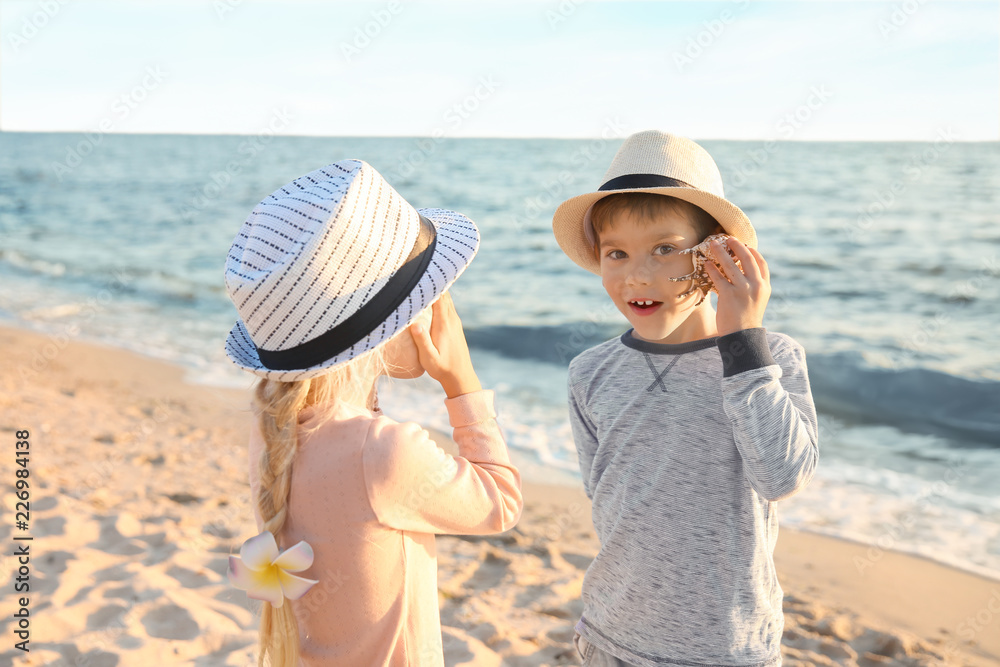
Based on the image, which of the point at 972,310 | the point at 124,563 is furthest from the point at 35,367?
the point at 972,310

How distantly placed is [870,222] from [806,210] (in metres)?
2.23

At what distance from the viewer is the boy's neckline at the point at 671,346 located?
1921 millimetres

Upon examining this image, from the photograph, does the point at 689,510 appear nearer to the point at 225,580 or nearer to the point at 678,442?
the point at 678,442

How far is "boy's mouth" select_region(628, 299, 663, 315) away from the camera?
74.7 inches

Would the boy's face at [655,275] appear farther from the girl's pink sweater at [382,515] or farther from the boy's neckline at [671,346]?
the girl's pink sweater at [382,515]

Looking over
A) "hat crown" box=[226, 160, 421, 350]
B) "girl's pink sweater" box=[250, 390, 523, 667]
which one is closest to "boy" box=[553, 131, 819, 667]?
"girl's pink sweater" box=[250, 390, 523, 667]

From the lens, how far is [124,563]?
3.79 metres

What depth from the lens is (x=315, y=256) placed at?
1.51 m

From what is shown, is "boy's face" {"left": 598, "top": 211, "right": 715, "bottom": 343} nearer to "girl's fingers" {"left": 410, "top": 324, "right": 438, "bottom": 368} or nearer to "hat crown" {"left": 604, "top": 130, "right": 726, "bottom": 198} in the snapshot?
"hat crown" {"left": 604, "top": 130, "right": 726, "bottom": 198}

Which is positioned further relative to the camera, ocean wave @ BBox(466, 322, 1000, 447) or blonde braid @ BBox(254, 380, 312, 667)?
ocean wave @ BBox(466, 322, 1000, 447)

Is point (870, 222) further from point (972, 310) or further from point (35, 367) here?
point (35, 367)

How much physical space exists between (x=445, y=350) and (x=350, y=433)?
12.0 inches

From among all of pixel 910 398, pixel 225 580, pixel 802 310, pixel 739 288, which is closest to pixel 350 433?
pixel 739 288

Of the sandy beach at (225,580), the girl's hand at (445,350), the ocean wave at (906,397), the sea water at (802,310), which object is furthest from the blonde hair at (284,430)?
the ocean wave at (906,397)
